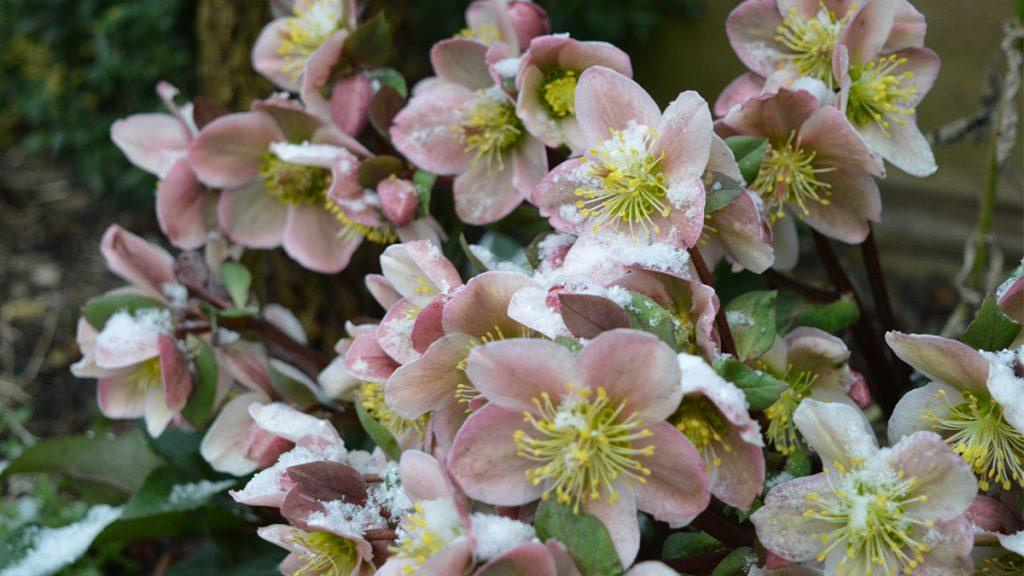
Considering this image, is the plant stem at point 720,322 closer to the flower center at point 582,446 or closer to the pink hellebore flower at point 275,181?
the flower center at point 582,446

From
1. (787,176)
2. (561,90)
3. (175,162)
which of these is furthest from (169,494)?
(787,176)

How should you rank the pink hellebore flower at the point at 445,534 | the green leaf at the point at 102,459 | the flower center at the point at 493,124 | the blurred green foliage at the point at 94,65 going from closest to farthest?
the pink hellebore flower at the point at 445,534 < the flower center at the point at 493,124 < the green leaf at the point at 102,459 < the blurred green foliage at the point at 94,65

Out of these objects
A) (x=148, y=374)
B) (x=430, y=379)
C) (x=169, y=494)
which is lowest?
(x=169, y=494)

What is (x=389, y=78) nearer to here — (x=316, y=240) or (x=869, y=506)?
(x=316, y=240)

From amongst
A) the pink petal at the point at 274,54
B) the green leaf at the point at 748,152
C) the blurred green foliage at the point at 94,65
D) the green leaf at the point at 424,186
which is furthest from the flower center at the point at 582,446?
the blurred green foliage at the point at 94,65

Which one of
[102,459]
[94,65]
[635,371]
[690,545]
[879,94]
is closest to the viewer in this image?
[635,371]

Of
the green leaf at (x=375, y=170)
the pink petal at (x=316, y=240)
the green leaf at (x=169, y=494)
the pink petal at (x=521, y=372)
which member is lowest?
the green leaf at (x=169, y=494)

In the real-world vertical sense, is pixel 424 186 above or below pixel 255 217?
above
